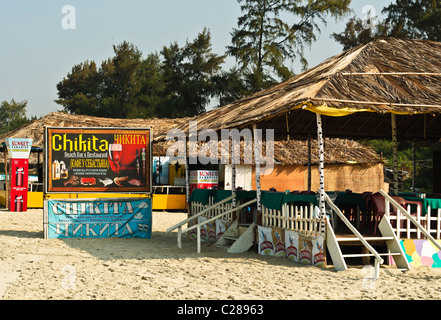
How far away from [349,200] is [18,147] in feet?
51.1

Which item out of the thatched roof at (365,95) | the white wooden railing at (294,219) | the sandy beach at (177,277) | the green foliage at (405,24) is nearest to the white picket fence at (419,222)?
the sandy beach at (177,277)

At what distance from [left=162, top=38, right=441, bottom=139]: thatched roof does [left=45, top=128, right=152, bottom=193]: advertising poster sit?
1.87 meters

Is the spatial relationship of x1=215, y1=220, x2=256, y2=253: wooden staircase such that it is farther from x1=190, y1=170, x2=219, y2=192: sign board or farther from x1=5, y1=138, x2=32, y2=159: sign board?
x1=5, y1=138, x2=32, y2=159: sign board

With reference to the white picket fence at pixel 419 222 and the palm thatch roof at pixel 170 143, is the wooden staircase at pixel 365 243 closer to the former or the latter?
the white picket fence at pixel 419 222

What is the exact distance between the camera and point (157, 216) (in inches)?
885

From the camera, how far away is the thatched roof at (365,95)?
10.6m

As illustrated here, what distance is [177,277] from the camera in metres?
9.35

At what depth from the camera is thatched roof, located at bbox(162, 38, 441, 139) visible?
10.6m

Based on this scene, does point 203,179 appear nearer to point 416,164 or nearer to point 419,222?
point 419,222

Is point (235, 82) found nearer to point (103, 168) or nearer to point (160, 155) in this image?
point (160, 155)

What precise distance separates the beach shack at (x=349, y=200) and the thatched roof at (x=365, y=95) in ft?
0.07

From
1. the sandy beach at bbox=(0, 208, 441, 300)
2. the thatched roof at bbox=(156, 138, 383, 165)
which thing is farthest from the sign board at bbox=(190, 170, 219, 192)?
the sandy beach at bbox=(0, 208, 441, 300)
